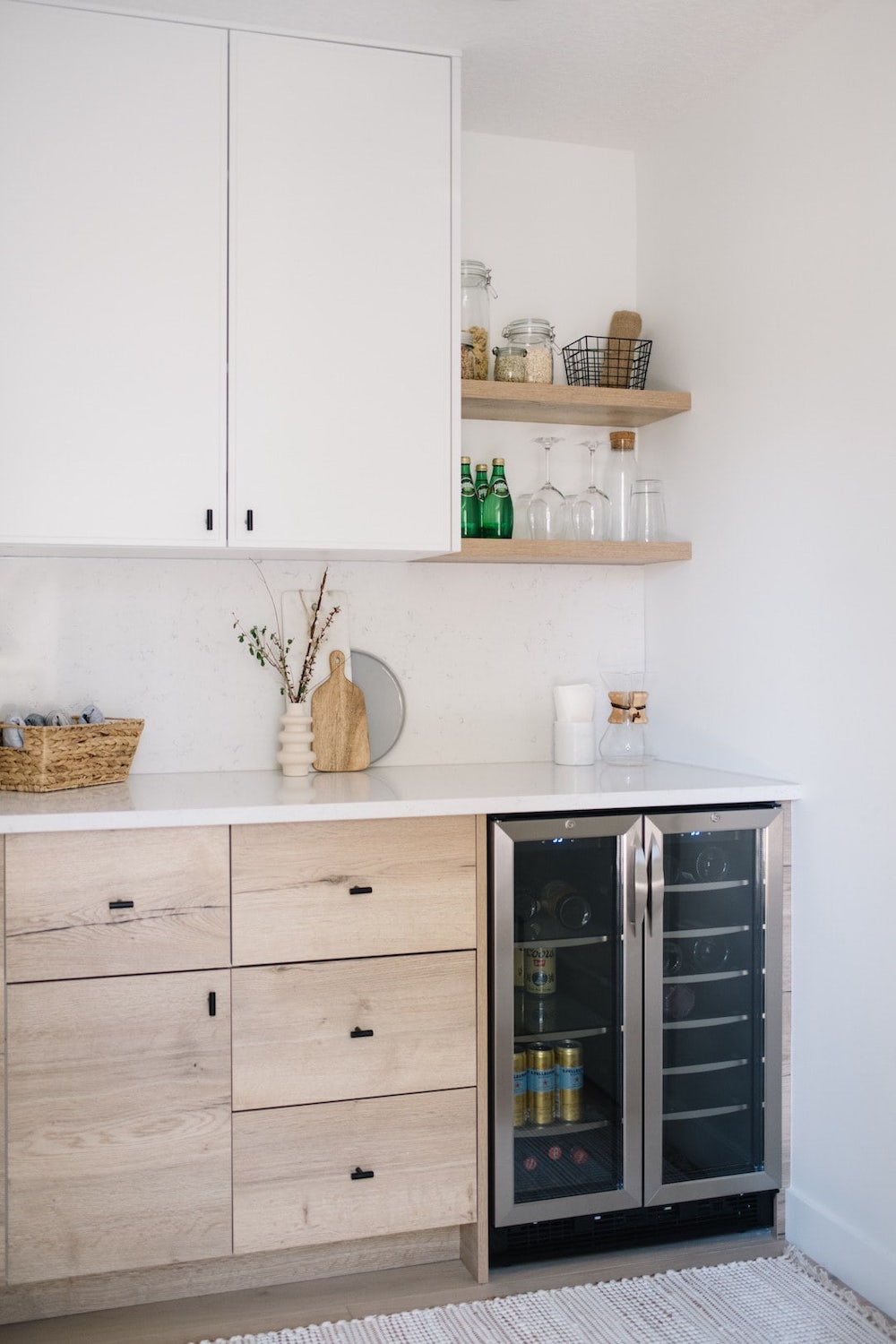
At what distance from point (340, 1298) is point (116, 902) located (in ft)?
2.95

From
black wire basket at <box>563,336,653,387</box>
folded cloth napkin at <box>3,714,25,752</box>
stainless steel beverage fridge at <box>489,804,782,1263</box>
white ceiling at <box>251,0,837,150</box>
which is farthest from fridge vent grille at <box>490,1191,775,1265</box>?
white ceiling at <box>251,0,837,150</box>

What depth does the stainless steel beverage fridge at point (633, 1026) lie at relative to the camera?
2.36 m

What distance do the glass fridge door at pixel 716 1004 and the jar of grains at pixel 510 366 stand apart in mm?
1140

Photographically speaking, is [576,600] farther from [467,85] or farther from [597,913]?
[467,85]

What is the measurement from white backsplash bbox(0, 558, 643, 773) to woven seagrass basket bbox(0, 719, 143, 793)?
0.20 m

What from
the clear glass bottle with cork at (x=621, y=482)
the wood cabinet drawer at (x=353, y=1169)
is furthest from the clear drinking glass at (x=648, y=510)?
the wood cabinet drawer at (x=353, y=1169)

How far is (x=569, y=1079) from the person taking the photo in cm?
245

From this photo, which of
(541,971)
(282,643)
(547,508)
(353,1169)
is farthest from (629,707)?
(353,1169)

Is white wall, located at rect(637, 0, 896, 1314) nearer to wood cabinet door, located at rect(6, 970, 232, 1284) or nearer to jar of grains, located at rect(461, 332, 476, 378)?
jar of grains, located at rect(461, 332, 476, 378)

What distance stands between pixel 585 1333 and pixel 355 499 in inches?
66.6

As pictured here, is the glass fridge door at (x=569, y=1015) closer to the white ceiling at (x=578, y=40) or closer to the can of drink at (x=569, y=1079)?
the can of drink at (x=569, y=1079)

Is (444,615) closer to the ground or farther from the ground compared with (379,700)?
farther from the ground

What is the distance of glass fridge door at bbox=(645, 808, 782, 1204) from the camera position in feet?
8.00

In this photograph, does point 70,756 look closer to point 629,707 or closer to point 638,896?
point 638,896
